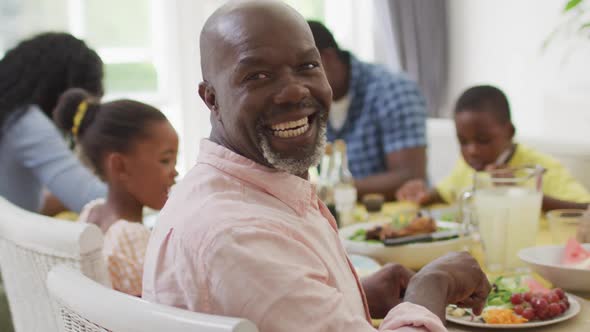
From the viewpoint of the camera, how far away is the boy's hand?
2254mm

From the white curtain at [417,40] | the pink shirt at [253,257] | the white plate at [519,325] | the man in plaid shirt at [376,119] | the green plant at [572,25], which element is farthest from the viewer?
the white curtain at [417,40]

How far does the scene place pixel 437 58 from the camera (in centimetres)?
497

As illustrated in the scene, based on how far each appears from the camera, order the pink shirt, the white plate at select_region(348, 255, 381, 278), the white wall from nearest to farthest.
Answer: the pink shirt < the white plate at select_region(348, 255, 381, 278) < the white wall

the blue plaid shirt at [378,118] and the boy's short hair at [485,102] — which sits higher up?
the boy's short hair at [485,102]

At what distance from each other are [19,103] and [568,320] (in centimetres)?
176

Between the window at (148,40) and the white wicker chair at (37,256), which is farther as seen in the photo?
the window at (148,40)

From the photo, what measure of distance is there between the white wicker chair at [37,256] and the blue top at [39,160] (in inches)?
36.9

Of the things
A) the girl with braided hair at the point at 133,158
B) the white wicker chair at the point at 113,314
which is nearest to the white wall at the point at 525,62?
the girl with braided hair at the point at 133,158

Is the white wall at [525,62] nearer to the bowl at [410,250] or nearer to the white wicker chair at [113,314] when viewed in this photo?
the bowl at [410,250]

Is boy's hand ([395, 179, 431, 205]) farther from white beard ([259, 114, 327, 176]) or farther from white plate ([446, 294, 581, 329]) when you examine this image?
white beard ([259, 114, 327, 176])

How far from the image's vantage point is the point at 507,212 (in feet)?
4.92

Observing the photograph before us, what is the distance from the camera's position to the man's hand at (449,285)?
89 cm

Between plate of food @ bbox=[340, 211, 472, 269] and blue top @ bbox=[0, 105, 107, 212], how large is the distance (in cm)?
89

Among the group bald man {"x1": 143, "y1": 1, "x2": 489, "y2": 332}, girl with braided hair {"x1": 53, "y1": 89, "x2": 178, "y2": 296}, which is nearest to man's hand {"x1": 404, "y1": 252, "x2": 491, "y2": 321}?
bald man {"x1": 143, "y1": 1, "x2": 489, "y2": 332}
